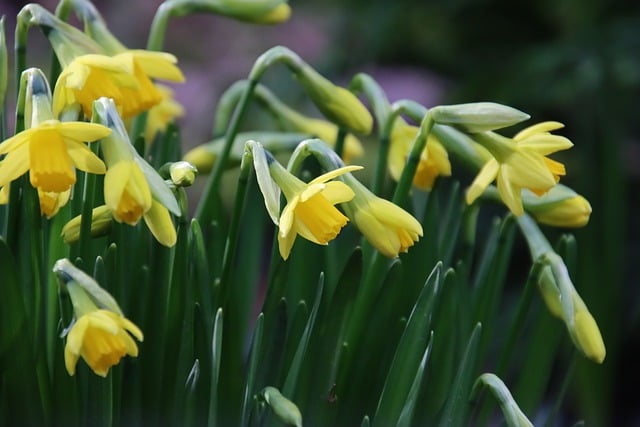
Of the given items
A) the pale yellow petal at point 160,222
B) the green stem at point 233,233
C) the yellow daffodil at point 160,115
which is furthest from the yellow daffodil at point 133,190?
the yellow daffodil at point 160,115

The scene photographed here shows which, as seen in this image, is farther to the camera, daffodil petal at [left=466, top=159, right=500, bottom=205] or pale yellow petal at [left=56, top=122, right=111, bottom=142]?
daffodil petal at [left=466, top=159, right=500, bottom=205]

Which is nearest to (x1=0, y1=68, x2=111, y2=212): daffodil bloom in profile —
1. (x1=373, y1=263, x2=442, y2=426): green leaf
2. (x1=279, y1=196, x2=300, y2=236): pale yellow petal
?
(x1=279, y1=196, x2=300, y2=236): pale yellow petal

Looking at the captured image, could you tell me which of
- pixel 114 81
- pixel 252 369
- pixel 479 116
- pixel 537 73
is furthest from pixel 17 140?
pixel 537 73

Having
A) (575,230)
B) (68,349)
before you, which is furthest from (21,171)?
(575,230)

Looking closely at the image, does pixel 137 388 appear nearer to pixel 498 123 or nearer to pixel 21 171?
pixel 21 171

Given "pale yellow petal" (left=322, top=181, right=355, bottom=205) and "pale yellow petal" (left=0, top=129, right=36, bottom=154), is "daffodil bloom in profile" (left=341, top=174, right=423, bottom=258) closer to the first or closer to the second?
"pale yellow petal" (left=322, top=181, right=355, bottom=205)
